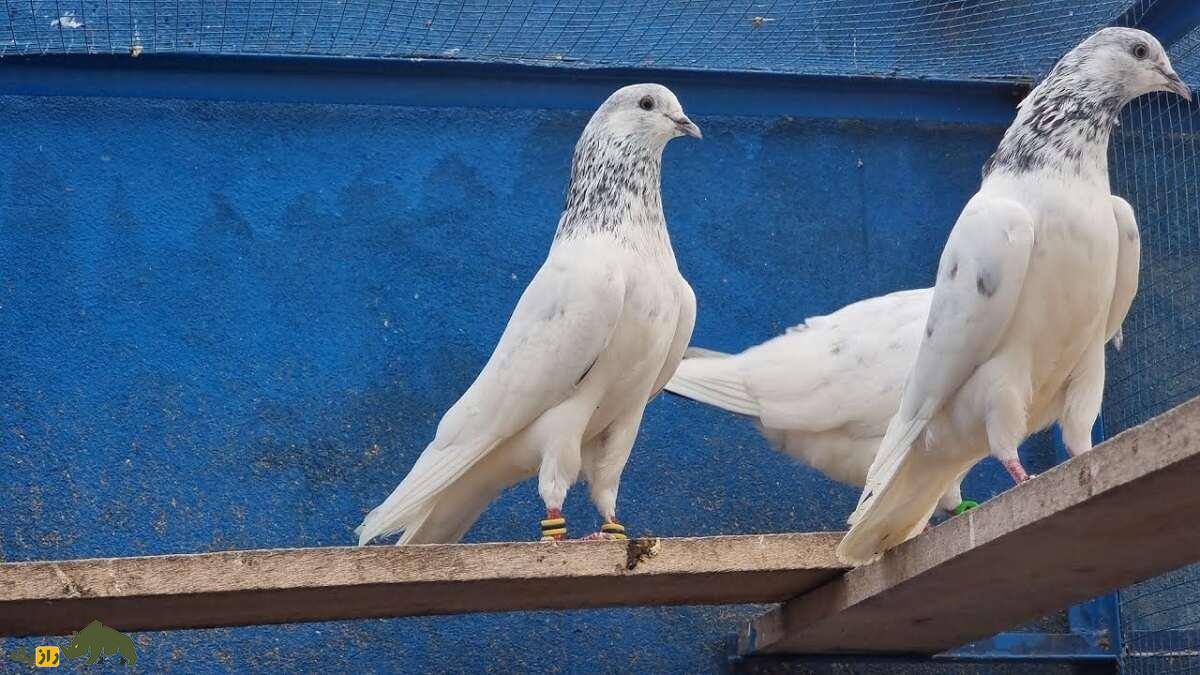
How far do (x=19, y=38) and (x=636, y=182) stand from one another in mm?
2288

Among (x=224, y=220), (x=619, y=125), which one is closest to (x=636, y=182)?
(x=619, y=125)

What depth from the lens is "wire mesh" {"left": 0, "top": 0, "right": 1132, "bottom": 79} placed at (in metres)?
Result: 5.61

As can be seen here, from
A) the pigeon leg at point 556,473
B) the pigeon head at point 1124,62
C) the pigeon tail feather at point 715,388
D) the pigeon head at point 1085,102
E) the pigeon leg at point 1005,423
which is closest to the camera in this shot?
the pigeon leg at point 1005,423

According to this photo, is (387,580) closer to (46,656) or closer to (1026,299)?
(46,656)

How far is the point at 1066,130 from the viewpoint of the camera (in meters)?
4.22

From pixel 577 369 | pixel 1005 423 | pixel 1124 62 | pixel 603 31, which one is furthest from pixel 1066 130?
pixel 603 31

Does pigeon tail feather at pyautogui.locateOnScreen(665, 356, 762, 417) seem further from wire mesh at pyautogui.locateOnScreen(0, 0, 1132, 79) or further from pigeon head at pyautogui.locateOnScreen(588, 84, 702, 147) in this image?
wire mesh at pyautogui.locateOnScreen(0, 0, 1132, 79)

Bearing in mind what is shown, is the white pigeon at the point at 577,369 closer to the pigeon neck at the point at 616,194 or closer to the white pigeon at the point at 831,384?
the pigeon neck at the point at 616,194

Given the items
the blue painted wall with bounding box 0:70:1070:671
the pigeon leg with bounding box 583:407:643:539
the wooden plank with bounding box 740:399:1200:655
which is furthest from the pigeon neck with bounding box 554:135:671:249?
the wooden plank with bounding box 740:399:1200:655

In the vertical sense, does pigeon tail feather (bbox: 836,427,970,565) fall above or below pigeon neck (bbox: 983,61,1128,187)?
below

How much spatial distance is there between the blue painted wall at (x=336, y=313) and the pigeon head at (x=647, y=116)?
1.05 meters

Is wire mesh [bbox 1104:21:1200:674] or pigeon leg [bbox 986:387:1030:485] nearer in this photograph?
pigeon leg [bbox 986:387:1030:485]

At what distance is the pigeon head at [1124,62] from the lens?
430 cm

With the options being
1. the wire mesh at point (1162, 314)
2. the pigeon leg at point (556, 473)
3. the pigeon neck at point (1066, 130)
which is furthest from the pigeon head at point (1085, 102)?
the pigeon leg at point (556, 473)
